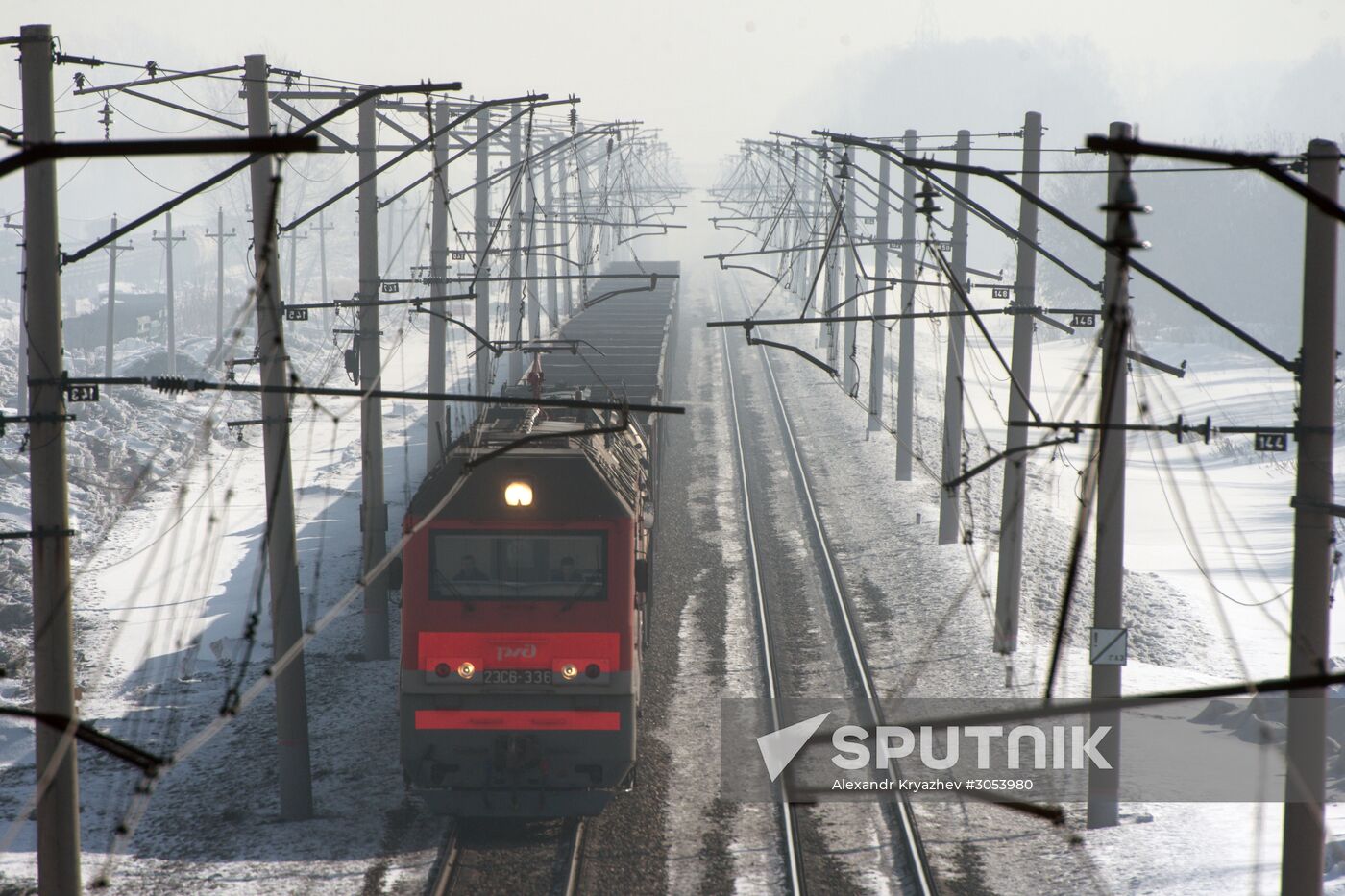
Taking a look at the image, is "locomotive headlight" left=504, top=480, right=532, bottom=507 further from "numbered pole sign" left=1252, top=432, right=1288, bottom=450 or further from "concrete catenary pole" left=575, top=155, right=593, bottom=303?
"concrete catenary pole" left=575, top=155, right=593, bottom=303

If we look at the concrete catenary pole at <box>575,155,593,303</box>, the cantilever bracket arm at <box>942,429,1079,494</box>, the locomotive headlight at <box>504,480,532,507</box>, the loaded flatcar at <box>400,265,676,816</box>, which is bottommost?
the loaded flatcar at <box>400,265,676,816</box>

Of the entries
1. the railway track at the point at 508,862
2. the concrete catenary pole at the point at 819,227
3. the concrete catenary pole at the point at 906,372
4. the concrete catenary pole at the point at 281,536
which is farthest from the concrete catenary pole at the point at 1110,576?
the concrete catenary pole at the point at 906,372

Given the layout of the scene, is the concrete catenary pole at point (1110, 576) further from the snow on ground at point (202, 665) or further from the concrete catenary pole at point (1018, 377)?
the snow on ground at point (202, 665)

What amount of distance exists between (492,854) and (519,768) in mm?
985

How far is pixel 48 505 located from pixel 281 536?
11.6 feet

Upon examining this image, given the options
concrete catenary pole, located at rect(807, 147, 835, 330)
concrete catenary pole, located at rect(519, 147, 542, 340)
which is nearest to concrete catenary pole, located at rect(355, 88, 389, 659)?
concrete catenary pole, located at rect(519, 147, 542, 340)

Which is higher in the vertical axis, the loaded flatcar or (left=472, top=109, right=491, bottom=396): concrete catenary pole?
(left=472, top=109, right=491, bottom=396): concrete catenary pole

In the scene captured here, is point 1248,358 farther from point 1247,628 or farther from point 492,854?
point 492,854

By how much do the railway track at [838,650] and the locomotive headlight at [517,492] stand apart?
407cm

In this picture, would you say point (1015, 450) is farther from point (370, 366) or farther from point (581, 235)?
point (581, 235)

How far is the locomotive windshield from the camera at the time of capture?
38.7 ft

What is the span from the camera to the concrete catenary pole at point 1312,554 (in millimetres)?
8820

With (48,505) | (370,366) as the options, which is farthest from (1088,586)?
(48,505)

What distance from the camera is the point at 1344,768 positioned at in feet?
49.7
